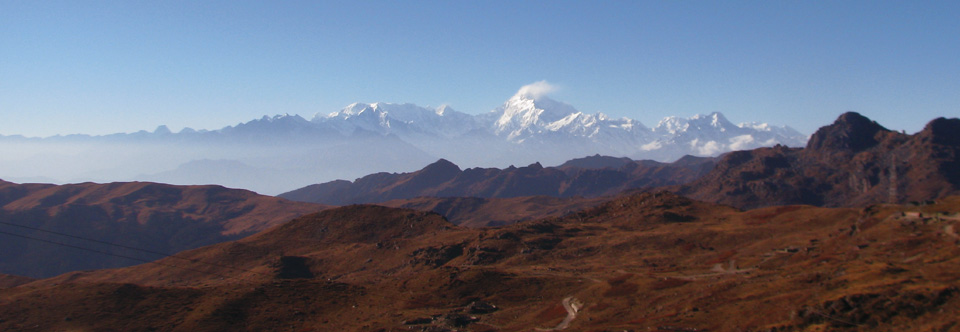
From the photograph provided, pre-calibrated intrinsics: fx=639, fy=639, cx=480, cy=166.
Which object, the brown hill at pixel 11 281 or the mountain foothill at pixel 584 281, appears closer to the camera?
the mountain foothill at pixel 584 281

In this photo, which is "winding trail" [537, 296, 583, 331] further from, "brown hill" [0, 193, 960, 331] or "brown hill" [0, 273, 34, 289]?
"brown hill" [0, 273, 34, 289]

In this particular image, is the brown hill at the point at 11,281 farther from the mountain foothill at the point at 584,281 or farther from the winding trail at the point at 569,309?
the winding trail at the point at 569,309

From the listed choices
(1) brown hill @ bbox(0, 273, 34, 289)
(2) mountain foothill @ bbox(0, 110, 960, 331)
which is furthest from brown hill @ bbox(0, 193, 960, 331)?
(1) brown hill @ bbox(0, 273, 34, 289)

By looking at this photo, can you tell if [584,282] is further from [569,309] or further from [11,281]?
[11,281]

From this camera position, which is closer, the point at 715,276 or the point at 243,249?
the point at 715,276

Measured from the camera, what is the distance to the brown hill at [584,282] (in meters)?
54.2

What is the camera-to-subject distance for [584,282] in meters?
90.1

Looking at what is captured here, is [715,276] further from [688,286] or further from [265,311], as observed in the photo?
[265,311]

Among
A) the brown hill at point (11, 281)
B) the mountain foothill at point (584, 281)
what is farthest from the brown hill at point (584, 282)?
the brown hill at point (11, 281)

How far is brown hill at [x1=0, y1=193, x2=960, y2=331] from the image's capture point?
54.2 meters

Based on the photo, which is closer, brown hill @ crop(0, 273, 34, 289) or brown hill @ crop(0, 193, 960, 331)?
brown hill @ crop(0, 193, 960, 331)

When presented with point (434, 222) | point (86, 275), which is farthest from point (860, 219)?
point (86, 275)

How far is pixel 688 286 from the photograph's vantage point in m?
74.0

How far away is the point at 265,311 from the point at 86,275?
10781 cm
